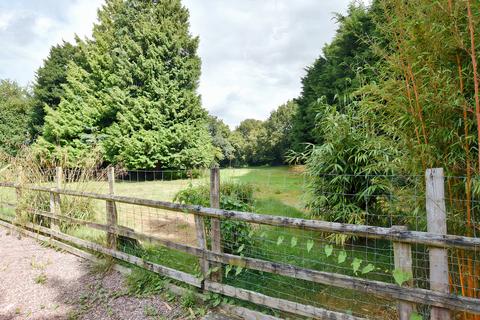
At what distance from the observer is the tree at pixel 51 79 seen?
1881 cm

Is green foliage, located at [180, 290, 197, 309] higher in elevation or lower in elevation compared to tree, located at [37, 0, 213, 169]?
lower

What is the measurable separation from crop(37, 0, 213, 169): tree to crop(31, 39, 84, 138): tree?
3748 millimetres

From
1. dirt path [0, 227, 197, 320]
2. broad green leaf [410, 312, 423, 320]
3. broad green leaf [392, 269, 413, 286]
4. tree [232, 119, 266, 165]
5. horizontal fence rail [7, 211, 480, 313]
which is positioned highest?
tree [232, 119, 266, 165]

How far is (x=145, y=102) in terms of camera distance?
A: 1388cm

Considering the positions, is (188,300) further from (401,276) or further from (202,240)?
(401,276)

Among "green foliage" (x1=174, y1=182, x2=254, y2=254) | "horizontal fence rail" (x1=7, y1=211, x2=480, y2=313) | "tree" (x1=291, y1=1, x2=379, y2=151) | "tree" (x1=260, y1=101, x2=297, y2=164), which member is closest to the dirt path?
"horizontal fence rail" (x1=7, y1=211, x2=480, y2=313)

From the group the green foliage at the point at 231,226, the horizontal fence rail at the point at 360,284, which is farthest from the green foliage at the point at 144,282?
the green foliage at the point at 231,226

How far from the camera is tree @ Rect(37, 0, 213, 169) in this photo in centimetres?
1389

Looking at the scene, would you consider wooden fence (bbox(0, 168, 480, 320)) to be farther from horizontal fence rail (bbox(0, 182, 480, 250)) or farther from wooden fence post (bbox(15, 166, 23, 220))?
wooden fence post (bbox(15, 166, 23, 220))

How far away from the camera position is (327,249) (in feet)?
6.93

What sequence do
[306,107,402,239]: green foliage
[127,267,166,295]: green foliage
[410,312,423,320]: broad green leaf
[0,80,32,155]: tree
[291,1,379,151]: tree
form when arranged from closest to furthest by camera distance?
[410,312,423,320]: broad green leaf
[127,267,166,295]: green foliage
[306,107,402,239]: green foliage
[291,1,379,151]: tree
[0,80,32,155]: tree

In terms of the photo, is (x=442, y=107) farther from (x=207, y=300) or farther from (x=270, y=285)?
(x=207, y=300)

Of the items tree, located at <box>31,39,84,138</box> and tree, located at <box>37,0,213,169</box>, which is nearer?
tree, located at <box>37,0,213,169</box>

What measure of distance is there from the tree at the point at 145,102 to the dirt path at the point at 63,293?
31.8 ft
